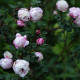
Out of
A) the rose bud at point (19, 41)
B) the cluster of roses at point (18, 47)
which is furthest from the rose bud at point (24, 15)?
the rose bud at point (19, 41)

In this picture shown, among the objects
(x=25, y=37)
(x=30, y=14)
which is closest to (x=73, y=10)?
(x=30, y=14)

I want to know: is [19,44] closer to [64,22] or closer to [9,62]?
[9,62]

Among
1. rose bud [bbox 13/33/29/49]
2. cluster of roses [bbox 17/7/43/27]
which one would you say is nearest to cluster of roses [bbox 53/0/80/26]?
cluster of roses [bbox 17/7/43/27]

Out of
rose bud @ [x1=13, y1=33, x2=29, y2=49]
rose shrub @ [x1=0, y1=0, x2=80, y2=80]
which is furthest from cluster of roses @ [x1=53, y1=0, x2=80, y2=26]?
rose bud @ [x1=13, y1=33, x2=29, y2=49]

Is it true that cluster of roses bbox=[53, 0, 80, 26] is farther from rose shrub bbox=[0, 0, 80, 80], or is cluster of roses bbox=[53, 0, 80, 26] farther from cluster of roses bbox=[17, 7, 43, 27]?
cluster of roses bbox=[17, 7, 43, 27]

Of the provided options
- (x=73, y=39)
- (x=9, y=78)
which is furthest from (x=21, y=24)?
(x=73, y=39)

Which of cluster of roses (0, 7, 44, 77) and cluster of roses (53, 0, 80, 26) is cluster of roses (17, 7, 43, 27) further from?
cluster of roses (53, 0, 80, 26)

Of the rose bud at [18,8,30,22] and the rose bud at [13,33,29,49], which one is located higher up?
the rose bud at [18,8,30,22]

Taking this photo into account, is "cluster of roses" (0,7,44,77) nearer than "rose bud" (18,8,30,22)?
Yes

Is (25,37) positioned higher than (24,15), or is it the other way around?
(24,15)

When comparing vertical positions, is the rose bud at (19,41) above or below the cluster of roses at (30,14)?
below

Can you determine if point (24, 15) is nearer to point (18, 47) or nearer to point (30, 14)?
point (30, 14)

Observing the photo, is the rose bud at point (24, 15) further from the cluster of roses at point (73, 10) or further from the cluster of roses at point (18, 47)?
the cluster of roses at point (73, 10)

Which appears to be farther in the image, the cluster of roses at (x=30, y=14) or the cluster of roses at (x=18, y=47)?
the cluster of roses at (x=30, y=14)
